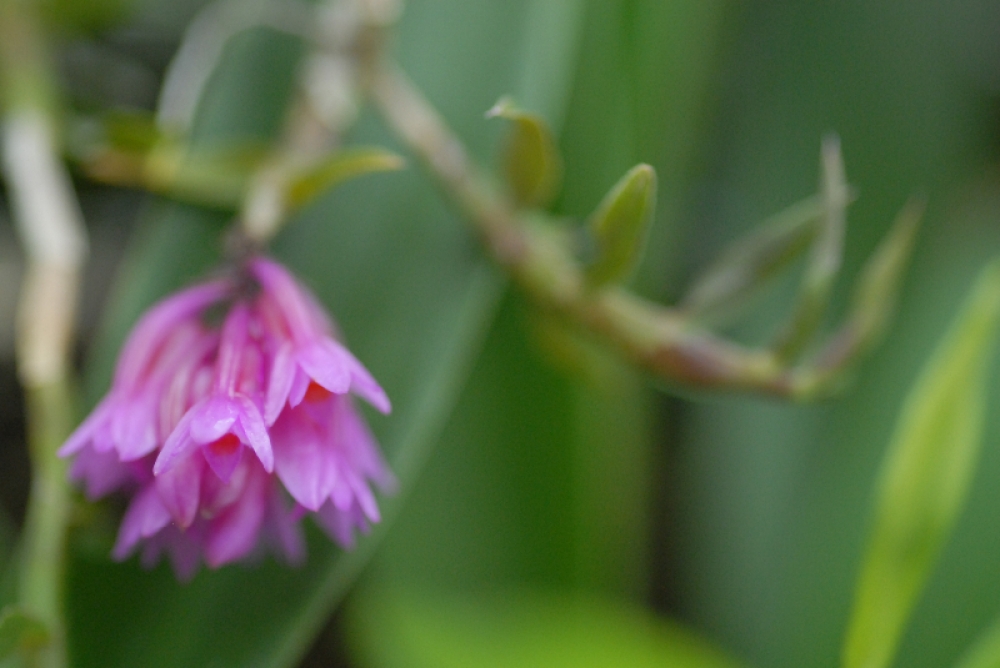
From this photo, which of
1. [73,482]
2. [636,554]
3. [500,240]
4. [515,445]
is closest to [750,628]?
[636,554]

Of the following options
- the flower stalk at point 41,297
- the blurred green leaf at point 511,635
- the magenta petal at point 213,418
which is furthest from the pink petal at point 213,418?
the blurred green leaf at point 511,635

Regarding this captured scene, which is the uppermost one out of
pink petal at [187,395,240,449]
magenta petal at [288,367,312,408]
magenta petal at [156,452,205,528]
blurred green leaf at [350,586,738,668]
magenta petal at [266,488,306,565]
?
magenta petal at [288,367,312,408]

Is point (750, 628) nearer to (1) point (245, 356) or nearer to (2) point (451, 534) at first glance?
(2) point (451, 534)

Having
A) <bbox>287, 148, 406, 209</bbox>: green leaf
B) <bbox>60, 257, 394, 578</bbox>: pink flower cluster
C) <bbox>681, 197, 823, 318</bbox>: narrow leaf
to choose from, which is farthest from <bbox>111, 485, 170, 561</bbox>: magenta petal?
<bbox>681, 197, 823, 318</bbox>: narrow leaf

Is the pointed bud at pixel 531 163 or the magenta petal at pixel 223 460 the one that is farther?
the pointed bud at pixel 531 163

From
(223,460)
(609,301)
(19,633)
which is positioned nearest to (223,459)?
(223,460)

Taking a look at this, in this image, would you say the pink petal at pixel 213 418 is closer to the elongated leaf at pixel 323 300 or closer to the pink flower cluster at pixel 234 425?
the pink flower cluster at pixel 234 425

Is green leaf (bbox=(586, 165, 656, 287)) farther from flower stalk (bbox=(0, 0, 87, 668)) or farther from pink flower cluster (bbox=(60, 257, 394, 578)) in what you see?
flower stalk (bbox=(0, 0, 87, 668))
